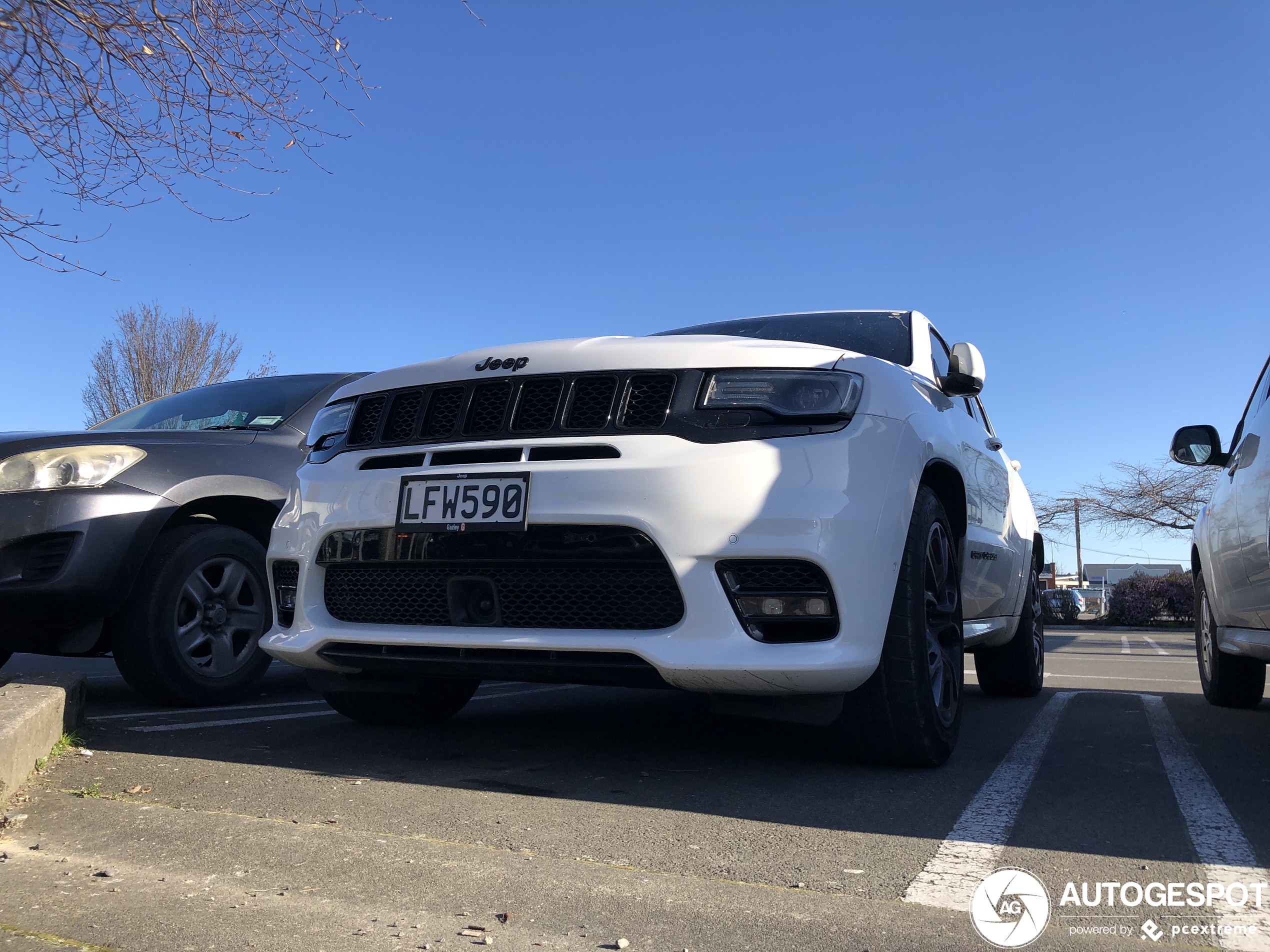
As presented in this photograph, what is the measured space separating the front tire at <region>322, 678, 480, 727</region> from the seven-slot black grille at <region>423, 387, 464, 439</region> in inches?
38.1

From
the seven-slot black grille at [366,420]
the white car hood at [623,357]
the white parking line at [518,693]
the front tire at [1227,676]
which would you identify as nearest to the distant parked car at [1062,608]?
the front tire at [1227,676]

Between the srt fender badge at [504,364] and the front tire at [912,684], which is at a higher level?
the srt fender badge at [504,364]

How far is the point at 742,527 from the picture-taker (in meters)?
2.79

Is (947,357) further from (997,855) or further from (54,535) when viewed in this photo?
(54,535)

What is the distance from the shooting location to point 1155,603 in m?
24.8

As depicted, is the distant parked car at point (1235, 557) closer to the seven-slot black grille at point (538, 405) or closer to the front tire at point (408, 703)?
the seven-slot black grille at point (538, 405)

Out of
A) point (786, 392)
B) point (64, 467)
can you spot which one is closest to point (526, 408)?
point (786, 392)

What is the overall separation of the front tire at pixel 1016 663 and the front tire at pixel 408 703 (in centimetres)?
286

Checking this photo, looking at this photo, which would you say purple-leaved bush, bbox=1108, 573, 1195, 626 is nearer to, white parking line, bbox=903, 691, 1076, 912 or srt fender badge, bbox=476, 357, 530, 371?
white parking line, bbox=903, 691, 1076, 912

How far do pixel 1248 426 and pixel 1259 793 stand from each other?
5.47 ft

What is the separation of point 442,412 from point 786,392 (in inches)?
44.4

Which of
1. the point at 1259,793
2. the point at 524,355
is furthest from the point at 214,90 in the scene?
the point at 1259,793

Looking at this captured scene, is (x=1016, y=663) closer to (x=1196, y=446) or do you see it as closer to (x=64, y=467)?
(x=1196, y=446)

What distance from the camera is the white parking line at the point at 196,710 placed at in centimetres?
407
